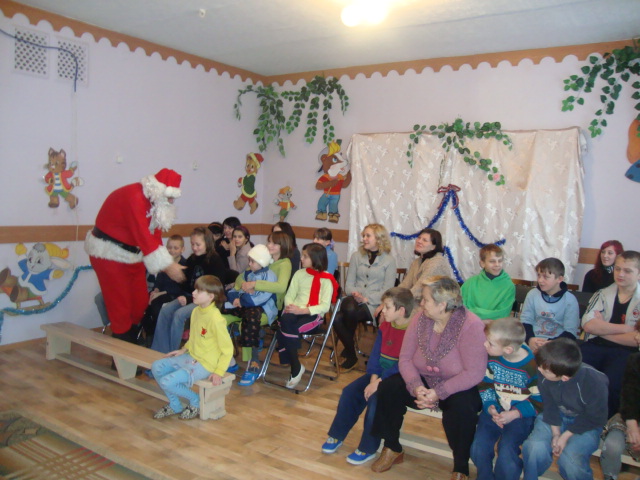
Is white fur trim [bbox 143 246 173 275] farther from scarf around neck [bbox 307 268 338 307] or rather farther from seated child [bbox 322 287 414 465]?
seated child [bbox 322 287 414 465]

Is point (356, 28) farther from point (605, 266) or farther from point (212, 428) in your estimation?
point (212, 428)

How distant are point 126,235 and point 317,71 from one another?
129 inches

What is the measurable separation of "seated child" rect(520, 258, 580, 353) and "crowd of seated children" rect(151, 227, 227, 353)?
2.36m

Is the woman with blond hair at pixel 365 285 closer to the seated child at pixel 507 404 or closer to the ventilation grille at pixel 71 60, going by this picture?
the seated child at pixel 507 404

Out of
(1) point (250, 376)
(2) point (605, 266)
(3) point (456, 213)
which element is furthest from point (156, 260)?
(2) point (605, 266)

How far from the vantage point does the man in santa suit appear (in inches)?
151

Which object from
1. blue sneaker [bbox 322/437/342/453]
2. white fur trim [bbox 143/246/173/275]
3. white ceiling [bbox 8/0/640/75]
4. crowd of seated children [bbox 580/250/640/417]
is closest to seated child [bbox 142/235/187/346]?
white fur trim [bbox 143/246/173/275]

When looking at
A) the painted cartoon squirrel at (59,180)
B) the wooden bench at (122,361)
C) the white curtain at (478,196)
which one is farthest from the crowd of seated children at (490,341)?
the painted cartoon squirrel at (59,180)

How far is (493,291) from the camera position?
3.84m

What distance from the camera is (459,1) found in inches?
152

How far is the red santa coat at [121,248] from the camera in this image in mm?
3811

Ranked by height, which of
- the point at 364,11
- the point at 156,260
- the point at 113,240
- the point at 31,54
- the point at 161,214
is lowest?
the point at 156,260

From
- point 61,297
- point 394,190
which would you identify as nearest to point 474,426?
point 394,190

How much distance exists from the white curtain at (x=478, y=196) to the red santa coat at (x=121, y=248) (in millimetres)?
2590
